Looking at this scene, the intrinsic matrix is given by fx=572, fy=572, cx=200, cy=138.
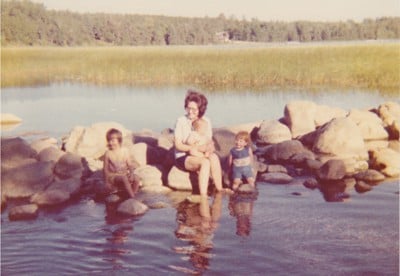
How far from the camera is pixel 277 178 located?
941 cm

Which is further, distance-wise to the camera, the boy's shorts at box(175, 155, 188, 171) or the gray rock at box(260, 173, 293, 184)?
the gray rock at box(260, 173, 293, 184)

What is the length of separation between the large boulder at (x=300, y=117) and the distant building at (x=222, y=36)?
6332 cm

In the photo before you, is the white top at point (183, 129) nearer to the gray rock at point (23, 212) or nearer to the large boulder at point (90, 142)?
the gray rock at point (23, 212)

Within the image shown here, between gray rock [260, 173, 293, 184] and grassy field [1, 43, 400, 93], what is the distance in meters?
12.0

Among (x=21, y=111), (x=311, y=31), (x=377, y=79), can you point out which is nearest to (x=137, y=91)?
(x=21, y=111)

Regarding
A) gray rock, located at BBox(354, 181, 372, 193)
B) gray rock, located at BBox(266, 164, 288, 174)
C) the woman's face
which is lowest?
gray rock, located at BBox(354, 181, 372, 193)

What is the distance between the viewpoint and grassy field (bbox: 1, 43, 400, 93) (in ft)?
73.5

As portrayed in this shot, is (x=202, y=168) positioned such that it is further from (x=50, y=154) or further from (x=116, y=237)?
(x=50, y=154)

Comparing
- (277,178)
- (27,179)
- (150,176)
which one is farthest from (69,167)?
(277,178)

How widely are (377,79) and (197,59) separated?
34.7ft

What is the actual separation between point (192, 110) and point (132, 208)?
1.85m

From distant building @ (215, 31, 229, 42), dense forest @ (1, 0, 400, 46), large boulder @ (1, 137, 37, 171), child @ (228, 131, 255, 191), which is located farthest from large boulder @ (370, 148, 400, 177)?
distant building @ (215, 31, 229, 42)

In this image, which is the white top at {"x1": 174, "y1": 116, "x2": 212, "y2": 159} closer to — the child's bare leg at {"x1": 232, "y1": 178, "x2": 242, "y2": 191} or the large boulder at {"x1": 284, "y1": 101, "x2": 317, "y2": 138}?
the child's bare leg at {"x1": 232, "y1": 178, "x2": 242, "y2": 191}

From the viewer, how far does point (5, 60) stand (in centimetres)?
3359
